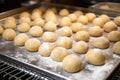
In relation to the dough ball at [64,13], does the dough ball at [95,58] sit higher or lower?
lower

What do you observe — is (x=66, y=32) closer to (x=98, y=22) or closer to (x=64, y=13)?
(x=98, y=22)

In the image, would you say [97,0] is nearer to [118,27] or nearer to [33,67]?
[118,27]

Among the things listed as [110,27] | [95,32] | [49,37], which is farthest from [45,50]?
[110,27]

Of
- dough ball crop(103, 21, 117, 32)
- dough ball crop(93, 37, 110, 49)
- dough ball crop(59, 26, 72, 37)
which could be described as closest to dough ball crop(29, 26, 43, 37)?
dough ball crop(59, 26, 72, 37)

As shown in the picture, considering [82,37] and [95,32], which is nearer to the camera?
[82,37]

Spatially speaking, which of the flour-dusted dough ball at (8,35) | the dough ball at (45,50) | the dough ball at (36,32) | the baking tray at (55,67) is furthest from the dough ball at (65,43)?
the flour-dusted dough ball at (8,35)

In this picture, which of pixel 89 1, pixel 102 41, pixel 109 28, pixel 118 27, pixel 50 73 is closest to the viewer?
pixel 50 73

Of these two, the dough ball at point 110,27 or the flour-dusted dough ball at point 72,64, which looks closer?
the flour-dusted dough ball at point 72,64

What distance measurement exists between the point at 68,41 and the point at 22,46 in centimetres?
47

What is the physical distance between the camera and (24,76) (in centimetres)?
134

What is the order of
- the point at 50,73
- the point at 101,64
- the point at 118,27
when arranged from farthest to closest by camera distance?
the point at 118,27 → the point at 101,64 → the point at 50,73

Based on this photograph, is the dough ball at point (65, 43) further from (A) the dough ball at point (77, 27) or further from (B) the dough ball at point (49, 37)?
(A) the dough ball at point (77, 27)

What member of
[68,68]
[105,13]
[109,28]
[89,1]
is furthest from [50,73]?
[89,1]

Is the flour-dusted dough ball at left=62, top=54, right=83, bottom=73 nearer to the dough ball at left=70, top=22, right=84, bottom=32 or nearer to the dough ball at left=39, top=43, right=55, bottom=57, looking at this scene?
the dough ball at left=39, top=43, right=55, bottom=57
